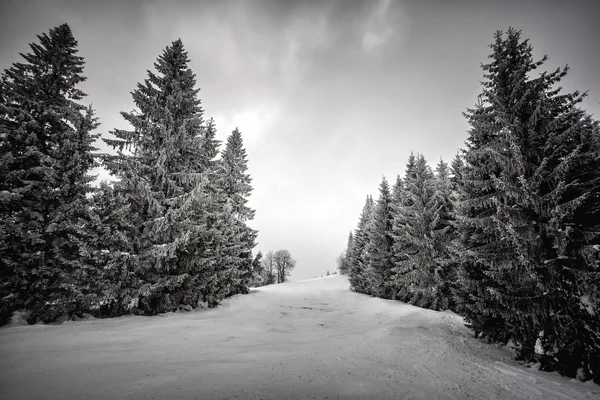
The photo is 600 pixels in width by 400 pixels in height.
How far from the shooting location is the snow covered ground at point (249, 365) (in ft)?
14.8

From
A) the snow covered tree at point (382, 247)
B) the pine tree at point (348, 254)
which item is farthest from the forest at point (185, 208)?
the pine tree at point (348, 254)

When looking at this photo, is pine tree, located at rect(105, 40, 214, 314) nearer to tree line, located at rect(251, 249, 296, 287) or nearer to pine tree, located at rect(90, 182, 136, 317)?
pine tree, located at rect(90, 182, 136, 317)

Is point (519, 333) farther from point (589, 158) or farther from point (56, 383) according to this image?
point (56, 383)

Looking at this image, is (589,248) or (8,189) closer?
(589,248)

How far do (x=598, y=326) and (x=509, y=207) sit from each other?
11.2 ft

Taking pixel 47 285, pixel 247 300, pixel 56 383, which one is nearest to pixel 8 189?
pixel 47 285

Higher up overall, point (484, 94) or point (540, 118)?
point (484, 94)

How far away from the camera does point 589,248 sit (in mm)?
6109

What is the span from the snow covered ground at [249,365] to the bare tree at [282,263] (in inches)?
1929

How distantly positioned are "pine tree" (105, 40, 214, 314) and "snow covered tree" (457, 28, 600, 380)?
12.3 metres

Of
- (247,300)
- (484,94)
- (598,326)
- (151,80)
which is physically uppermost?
(151,80)

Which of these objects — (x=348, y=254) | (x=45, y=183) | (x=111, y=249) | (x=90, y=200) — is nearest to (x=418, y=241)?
(x=111, y=249)

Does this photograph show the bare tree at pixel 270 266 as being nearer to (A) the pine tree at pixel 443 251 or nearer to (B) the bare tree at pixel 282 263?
(B) the bare tree at pixel 282 263

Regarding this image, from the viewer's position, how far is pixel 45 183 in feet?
30.6
